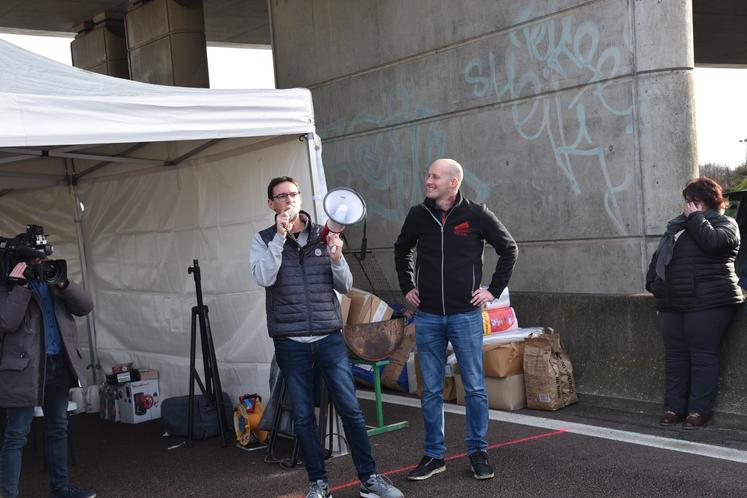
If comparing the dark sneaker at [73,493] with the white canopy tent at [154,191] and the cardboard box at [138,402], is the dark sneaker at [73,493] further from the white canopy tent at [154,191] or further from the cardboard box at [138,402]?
the cardboard box at [138,402]

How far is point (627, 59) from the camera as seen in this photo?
7.27 metres

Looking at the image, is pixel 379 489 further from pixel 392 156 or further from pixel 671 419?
pixel 392 156

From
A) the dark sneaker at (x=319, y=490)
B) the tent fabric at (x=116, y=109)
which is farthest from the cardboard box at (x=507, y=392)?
the tent fabric at (x=116, y=109)

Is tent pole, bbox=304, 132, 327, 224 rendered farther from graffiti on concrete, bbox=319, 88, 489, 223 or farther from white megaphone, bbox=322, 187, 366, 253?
graffiti on concrete, bbox=319, 88, 489, 223

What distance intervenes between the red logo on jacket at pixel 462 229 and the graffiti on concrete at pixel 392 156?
3498mm

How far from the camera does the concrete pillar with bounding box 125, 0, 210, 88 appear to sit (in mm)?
14617

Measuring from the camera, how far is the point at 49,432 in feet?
16.8

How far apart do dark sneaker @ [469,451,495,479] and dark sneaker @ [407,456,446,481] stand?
0.67 feet

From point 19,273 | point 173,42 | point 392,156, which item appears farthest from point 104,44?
point 19,273

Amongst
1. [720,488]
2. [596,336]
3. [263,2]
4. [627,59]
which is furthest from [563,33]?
[263,2]

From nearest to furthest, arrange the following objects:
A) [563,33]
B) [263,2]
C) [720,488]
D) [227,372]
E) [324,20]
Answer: [720,488] < [227,372] < [563,33] < [324,20] < [263,2]

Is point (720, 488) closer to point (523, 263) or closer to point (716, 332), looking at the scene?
point (716, 332)

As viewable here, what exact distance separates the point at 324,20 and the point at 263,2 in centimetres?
572

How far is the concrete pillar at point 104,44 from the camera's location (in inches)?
642
